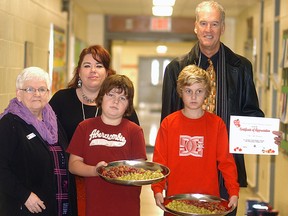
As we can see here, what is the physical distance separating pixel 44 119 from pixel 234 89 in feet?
3.45

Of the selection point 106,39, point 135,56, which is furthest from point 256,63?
point 135,56

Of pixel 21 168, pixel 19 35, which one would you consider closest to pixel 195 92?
pixel 21 168

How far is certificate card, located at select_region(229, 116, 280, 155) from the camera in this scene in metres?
2.54

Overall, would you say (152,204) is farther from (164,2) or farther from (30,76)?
(30,76)

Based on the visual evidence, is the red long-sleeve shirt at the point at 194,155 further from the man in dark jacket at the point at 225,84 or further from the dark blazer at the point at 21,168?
the dark blazer at the point at 21,168

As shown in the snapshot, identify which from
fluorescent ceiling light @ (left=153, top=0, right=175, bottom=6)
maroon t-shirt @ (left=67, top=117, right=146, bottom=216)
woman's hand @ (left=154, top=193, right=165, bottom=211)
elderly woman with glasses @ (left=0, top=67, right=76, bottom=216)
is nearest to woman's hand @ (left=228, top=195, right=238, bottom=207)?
woman's hand @ (left=154, top=193, right=165, bottom=211)

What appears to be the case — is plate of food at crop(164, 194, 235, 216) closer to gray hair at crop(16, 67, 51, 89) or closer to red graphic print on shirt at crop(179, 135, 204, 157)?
red graphic print on shirt at crop(179, 135, 204, 157)

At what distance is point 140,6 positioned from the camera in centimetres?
757

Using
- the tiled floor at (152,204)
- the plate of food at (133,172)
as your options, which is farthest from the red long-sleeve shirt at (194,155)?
the tiled floor at (152,204)

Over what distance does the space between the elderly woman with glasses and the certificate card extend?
896mm

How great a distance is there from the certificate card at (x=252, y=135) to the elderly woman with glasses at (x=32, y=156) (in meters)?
0.90

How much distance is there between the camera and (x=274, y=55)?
5523mm

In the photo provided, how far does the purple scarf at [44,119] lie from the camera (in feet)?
7.90

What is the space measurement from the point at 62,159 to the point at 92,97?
0.51 m
